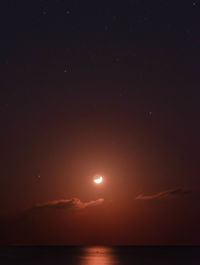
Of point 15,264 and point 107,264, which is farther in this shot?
point 107,264

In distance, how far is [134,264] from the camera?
11662 cm

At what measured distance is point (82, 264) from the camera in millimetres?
114125

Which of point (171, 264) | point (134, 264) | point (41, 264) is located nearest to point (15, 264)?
point (41, 264)

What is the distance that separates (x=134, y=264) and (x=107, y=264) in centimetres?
656

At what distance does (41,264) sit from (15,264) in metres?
7.27

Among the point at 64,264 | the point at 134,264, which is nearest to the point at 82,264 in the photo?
the point at 64,264

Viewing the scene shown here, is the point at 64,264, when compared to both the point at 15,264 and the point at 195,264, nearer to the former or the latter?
the point at 15,264

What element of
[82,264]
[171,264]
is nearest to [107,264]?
[82,264]

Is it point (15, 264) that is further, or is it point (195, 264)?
point (195, 264)

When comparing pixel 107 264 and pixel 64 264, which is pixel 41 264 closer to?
pixel 64 264

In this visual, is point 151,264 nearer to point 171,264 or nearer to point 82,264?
point 171,264

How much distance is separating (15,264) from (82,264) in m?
15.9

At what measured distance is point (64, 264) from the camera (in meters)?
114

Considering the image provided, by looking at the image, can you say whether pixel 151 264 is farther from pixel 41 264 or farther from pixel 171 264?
pixel 41 264
